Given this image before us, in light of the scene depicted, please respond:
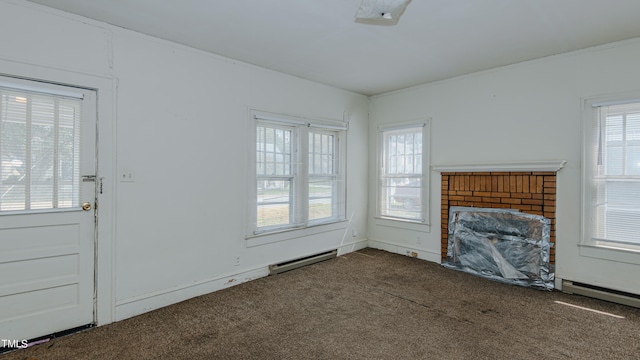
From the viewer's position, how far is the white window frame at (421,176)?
461 cm

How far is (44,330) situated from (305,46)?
341 cm

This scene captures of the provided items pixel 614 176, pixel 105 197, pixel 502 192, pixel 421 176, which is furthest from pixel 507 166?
pixel 105 197

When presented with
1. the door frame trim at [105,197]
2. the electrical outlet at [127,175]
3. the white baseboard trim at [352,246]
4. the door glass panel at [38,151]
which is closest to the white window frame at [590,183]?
the white baseboard trim at [352,246]

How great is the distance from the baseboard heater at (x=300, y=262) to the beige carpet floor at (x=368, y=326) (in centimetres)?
30

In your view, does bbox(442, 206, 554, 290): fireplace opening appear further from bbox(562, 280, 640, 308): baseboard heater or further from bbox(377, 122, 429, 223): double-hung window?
bbox(377, 122, 429, 223): double-hung window

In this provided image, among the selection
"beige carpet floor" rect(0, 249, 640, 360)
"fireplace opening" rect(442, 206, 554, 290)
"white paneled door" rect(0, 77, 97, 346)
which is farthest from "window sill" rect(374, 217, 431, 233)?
"white paneled door" rect(0, 77, 97, 346)

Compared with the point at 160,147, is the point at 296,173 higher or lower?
lower

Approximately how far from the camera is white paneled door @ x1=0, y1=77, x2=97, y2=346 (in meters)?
2.35

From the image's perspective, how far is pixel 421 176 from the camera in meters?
4.70

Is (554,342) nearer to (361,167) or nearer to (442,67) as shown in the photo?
A: (442,67)

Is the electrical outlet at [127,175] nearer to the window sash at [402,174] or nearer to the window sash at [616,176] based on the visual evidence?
the window sash at [402,174]

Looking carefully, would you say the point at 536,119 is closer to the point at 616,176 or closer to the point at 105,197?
the point at 616,176

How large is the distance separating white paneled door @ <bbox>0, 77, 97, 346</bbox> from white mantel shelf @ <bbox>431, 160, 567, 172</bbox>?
4.15 meters

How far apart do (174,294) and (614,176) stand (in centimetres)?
471
